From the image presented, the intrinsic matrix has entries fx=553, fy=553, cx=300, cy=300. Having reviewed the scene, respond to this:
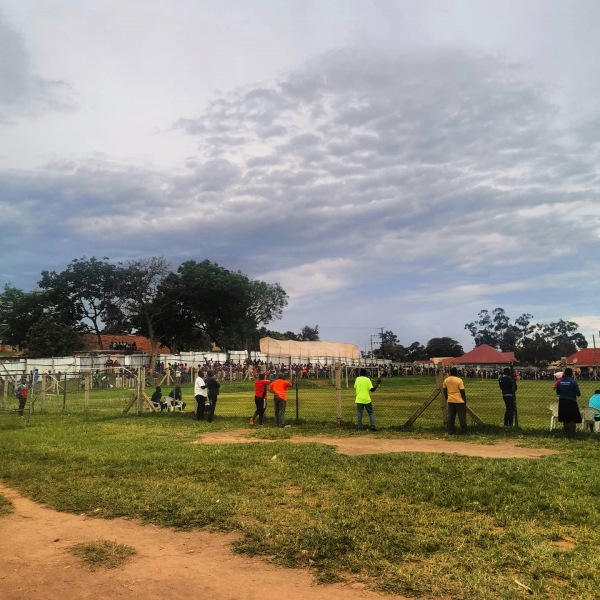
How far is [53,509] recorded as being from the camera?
295 inches

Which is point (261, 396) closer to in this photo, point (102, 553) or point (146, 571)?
point (102, 553)

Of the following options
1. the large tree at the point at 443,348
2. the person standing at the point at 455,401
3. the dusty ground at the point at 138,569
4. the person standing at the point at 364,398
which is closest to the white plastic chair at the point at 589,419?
the person standing at the point at 455,401

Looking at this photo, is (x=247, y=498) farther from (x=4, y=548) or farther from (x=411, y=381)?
(x=411, y=381)

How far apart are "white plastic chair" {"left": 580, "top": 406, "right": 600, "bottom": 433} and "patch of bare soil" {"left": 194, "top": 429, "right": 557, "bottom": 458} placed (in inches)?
92.9

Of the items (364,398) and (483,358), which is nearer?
(364,398)

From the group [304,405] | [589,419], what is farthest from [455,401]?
[304,405]

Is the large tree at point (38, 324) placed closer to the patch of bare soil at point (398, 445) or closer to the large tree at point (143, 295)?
the large tree at point (143, 295)

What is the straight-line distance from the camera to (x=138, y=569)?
521 cm

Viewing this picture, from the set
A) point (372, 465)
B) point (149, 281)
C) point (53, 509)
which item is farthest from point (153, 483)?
point (149, 281)

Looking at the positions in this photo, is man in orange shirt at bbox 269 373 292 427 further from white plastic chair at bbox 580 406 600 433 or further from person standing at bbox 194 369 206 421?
white plastic chair at bbox 580 406 600 433

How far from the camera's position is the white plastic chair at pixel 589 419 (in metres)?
13.0

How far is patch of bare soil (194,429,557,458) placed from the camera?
35.8ft

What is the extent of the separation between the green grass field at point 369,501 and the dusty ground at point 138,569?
0.27 meters

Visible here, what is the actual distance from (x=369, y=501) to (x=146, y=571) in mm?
3053
